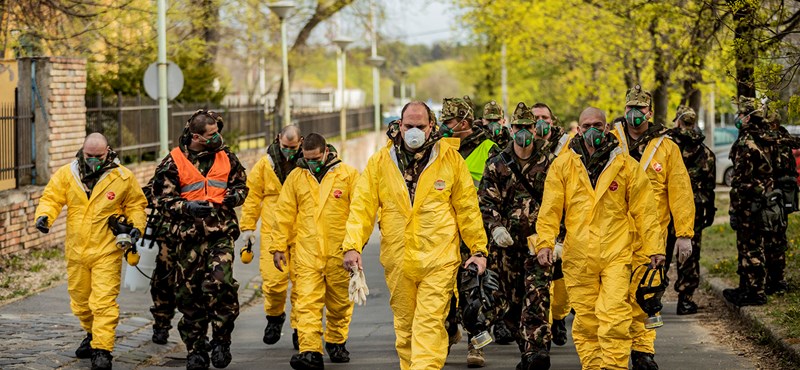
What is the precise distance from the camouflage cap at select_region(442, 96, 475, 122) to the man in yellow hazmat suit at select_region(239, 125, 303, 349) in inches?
47.3

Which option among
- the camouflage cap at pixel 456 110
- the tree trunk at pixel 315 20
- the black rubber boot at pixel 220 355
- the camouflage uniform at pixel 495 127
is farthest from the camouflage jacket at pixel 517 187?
the tree trunk at pixel 315 20

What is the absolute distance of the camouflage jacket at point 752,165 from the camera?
11344 millimetres

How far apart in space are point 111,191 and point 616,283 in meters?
3.79

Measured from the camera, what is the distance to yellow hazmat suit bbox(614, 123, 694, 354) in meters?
8.36

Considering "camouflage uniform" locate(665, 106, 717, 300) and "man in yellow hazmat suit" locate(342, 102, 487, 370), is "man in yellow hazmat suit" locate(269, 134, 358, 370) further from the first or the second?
"camouflage uniform" locate(665, 106, 717, 300)

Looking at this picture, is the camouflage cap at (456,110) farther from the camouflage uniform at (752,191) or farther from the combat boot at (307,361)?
the camouflage uniform at (752,191)

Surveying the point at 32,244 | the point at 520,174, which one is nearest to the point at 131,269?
the point at 32,244

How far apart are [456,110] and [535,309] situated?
1.87 meters

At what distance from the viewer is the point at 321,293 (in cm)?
949

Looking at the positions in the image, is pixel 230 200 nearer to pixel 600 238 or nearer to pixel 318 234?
pixel 318 234

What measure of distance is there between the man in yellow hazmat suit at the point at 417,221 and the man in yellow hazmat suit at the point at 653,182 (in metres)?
1.24

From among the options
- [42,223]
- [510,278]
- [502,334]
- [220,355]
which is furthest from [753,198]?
[42,223]

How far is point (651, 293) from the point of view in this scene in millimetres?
8305

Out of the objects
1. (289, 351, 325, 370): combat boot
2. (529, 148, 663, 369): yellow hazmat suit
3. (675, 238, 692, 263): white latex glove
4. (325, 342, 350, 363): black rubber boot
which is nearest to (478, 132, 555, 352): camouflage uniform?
(529, 148, 663, 369): yellow hazmat suit
